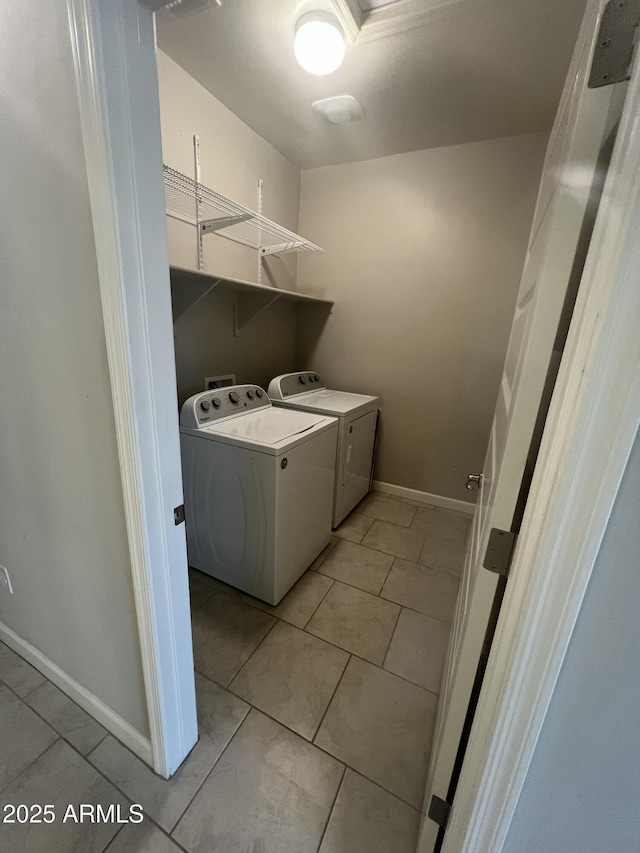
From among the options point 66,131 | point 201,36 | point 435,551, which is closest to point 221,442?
point 66,131

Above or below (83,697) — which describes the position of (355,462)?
above

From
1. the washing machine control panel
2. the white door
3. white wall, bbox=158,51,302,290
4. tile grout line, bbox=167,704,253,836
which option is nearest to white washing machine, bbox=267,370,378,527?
the washing machine control panel

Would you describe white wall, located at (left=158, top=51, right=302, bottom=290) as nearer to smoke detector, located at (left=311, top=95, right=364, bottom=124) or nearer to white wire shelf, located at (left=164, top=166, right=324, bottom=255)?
white wire shelf, located at (left=164, top=166, right=324, bottom=255)

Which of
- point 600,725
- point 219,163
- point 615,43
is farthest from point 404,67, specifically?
point 600,725

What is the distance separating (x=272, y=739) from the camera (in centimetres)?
115

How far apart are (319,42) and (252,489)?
182cm

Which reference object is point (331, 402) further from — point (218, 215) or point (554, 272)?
point (554, 272)

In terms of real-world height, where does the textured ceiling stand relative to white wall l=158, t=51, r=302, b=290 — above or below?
above

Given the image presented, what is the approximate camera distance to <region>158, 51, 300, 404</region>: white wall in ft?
5.44

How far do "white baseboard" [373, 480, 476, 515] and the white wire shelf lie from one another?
192 cm

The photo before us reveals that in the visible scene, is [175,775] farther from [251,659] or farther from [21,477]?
[21,477]

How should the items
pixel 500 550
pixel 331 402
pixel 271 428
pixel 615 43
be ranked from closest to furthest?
pixel 615 43 < pixel 500 550 < pixel 271 428 < pixel 331 402

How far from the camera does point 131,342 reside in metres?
0.70

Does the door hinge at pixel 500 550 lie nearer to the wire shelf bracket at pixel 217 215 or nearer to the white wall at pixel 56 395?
the white wall at pixel 56 395
